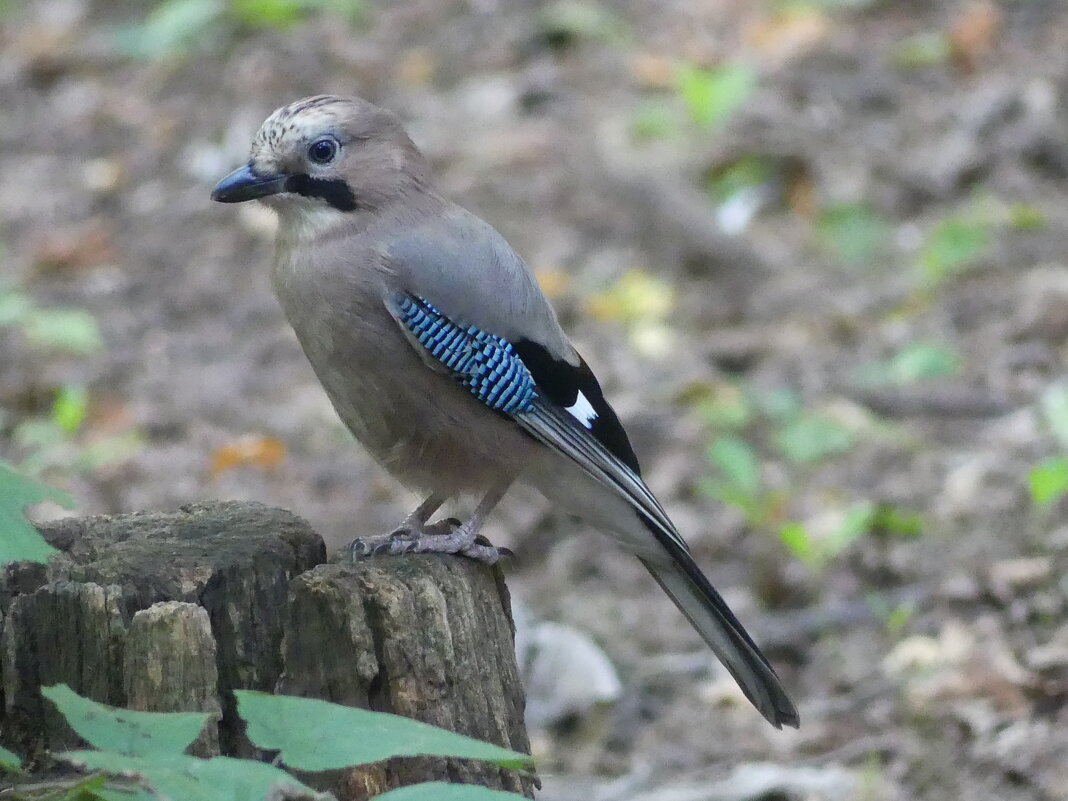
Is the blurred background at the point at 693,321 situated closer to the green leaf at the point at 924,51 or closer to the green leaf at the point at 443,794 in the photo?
the green leaf at the point at 924,51

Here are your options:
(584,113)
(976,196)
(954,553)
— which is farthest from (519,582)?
(584,113)

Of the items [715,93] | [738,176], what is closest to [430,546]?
[738,176]

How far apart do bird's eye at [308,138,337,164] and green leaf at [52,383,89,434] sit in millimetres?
2665

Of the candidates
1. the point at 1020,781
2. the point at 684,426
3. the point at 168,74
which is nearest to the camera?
the point at 1020,781

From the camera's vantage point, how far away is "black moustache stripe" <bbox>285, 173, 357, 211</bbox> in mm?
3670

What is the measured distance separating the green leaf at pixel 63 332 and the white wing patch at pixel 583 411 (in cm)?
374

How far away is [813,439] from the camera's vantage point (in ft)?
20.6

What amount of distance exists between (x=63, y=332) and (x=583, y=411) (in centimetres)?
382

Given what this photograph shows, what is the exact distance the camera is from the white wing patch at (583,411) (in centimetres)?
381

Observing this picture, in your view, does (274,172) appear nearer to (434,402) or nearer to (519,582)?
(434,402)

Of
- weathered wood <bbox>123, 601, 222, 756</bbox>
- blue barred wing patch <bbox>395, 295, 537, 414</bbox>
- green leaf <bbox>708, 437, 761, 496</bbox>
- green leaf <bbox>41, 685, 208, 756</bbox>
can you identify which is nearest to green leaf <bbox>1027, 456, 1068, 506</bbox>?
green leaf <bbox>708, 437, 761, 496</bbox>

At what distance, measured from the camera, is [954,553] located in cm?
543

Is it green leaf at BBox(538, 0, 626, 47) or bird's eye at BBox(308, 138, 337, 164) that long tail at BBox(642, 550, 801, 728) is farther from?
green leaf at BBox(538, 0, 626, 47)

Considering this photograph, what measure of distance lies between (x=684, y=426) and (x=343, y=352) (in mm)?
3093
